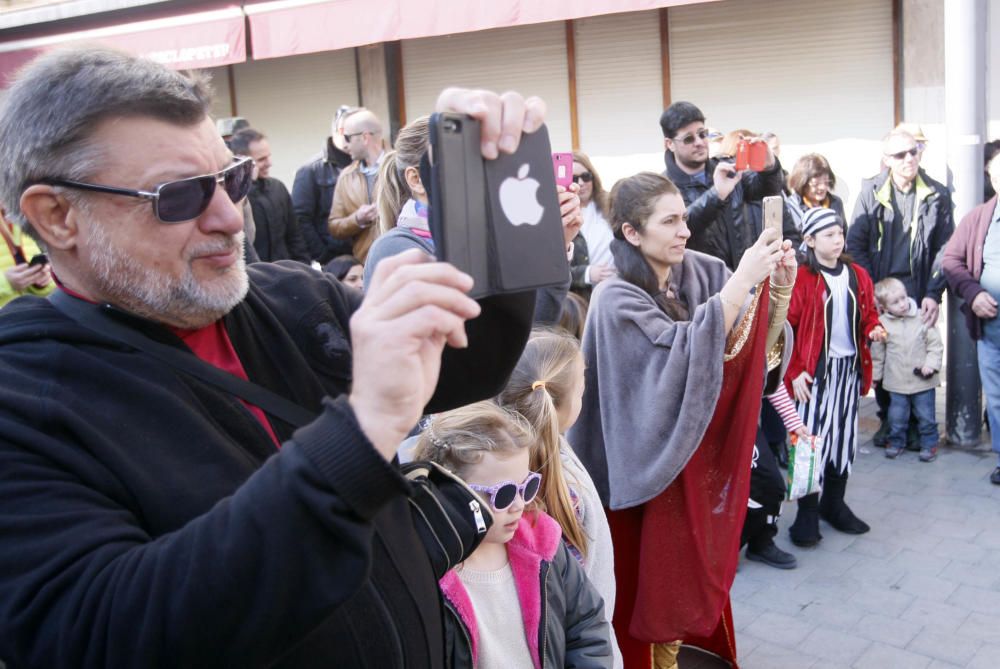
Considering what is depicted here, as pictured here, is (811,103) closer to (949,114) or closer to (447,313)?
(949,114)

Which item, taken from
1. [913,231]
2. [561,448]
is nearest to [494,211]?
[561,448]

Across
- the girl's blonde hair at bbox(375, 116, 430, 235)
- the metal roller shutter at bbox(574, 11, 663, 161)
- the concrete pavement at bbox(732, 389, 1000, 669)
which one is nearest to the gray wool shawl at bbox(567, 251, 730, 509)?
the girl's blonde hair at bbox(375, 116, 430, 235)

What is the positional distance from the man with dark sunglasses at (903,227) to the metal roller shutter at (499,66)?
422 centimetres

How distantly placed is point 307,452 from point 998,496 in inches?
202

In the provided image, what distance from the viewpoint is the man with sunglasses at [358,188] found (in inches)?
219

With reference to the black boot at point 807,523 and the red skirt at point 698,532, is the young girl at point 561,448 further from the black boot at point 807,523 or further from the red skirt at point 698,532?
the black boot at point 807,523

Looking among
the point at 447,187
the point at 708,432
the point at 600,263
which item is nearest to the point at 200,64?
the point at 600,263

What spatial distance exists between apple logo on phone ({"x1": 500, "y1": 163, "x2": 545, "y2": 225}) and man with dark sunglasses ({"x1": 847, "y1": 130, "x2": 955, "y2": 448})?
5315 millimetres

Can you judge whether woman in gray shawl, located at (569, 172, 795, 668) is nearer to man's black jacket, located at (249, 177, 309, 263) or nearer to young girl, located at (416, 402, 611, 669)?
young girl, located at (416, 402, 611, 669)

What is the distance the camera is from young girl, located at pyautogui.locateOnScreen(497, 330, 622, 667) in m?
2.62

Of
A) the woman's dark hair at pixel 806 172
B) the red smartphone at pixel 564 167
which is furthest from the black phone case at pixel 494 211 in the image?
the woman's dark hair at pixel 806 172

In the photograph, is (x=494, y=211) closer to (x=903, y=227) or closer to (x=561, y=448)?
(x=561, y=448)

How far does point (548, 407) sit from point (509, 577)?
61cm

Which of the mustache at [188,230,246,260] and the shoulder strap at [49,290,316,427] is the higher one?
the mustache at [188,230,246,260]
